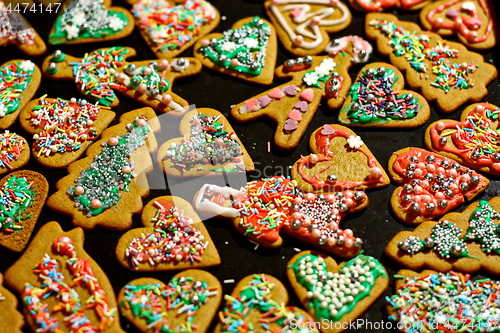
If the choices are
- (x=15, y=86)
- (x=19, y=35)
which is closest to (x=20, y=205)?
(x=15, y=86)

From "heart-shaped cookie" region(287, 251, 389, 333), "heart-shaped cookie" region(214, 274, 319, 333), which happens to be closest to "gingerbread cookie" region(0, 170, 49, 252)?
"heart-shaped cookie" region(214, 274, 319, 333)

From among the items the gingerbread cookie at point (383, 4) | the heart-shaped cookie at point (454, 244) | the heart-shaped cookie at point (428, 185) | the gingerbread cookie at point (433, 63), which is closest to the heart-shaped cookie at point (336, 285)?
the heart-shaped cookie at point (454, 244)

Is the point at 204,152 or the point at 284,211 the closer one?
the point at 284,211

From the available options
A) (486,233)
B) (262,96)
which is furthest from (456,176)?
(262,96)

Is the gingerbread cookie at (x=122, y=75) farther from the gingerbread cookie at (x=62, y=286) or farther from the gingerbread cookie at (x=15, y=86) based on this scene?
the gingerbread cookie at (x=62, y=286)

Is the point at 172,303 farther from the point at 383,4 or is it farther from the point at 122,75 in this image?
the point at 383,4

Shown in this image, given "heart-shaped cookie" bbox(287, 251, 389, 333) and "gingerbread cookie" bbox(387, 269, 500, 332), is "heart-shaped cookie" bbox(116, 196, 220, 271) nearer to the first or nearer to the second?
"heart-shaped cookie" bbox(287, 251, 389, 333)
